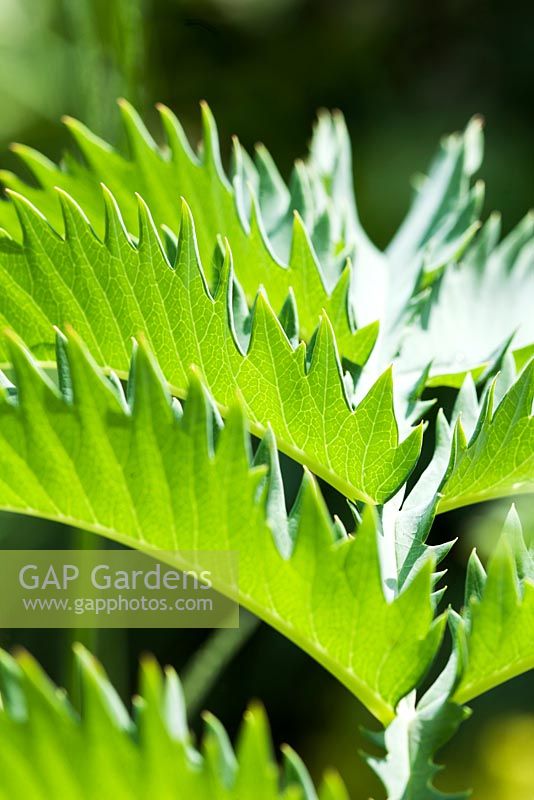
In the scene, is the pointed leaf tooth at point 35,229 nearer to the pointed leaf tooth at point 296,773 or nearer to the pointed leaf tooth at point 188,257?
the pointed leaf tooth at point 188,257

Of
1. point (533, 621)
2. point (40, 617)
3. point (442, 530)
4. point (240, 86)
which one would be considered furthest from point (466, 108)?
point (533, 621)

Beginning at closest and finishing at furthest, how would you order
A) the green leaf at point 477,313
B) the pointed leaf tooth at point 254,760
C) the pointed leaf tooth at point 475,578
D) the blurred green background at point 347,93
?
the pointed leaf tooth at point 254,760 < the pointed leaf tooth at point 475,578 < the green leaf at point 477,313 < the blurred green background at point 347,93

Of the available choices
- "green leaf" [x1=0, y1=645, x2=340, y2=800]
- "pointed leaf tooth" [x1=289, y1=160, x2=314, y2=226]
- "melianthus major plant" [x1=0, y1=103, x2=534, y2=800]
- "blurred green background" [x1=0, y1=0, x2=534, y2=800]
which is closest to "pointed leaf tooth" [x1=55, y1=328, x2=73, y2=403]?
"melianthus major plant" [x1=0, y1=103, x2=534, y2=800]

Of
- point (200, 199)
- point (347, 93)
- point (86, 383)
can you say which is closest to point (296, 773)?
point (86, 383)

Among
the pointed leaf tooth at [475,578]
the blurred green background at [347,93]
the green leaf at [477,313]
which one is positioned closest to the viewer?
the pointed leaf tooth at [475,578]

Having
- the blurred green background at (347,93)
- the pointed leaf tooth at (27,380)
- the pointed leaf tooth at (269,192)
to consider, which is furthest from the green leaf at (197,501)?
the blurred green background at (347,93)

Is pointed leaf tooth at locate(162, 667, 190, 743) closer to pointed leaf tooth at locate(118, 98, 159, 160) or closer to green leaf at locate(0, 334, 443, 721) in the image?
green leaf at locate(0, 334, 443, 721)
